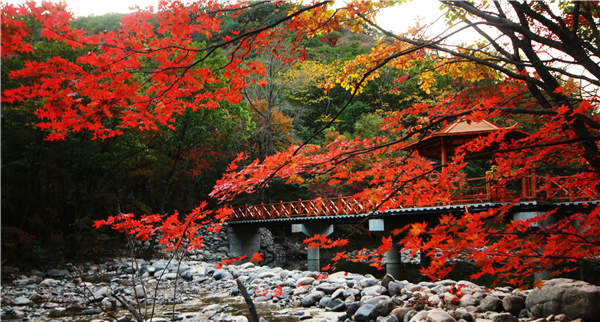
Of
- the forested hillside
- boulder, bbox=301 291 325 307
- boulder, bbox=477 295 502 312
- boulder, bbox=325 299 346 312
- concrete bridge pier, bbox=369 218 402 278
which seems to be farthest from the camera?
concrete bridge pier, bbox=369 218 402 278

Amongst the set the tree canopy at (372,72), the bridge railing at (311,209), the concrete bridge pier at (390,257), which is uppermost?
the tree canopy at (372,72)

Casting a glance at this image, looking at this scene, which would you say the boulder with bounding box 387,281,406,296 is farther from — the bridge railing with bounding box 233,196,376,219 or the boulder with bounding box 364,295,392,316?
the bridge railing with bounding box 233,196,376,219

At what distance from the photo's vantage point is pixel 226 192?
13.8 feet

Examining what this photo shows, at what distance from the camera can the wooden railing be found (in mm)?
5807

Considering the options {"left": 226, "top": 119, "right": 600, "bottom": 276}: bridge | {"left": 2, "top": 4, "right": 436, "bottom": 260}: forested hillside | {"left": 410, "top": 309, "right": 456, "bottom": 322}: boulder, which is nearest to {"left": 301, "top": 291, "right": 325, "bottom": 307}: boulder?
{"left": 226, "top": 119, "right": 600, "bottom": 276}: bridge

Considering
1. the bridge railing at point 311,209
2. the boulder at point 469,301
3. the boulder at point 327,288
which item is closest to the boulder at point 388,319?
the boulder at point 469,301

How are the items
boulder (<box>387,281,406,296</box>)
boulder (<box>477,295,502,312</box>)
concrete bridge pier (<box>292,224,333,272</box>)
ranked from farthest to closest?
concrete bridge pier (<box>292,224,333,272</box>)
boulder (<box>387,281,406,296</box>)
boulder (<box>477,295,502,312</box>)

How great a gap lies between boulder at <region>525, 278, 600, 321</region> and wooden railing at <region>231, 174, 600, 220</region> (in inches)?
46.1

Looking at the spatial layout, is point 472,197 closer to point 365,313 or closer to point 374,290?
point 374,290

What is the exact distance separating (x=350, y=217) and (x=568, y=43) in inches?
400

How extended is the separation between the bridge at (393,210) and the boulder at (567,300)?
118 centimetres

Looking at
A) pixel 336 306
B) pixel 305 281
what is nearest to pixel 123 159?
pixel 305 281

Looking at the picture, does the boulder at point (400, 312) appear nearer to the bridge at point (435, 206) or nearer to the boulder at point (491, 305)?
the boulder at point (491, 305)

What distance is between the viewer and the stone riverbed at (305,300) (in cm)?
521
